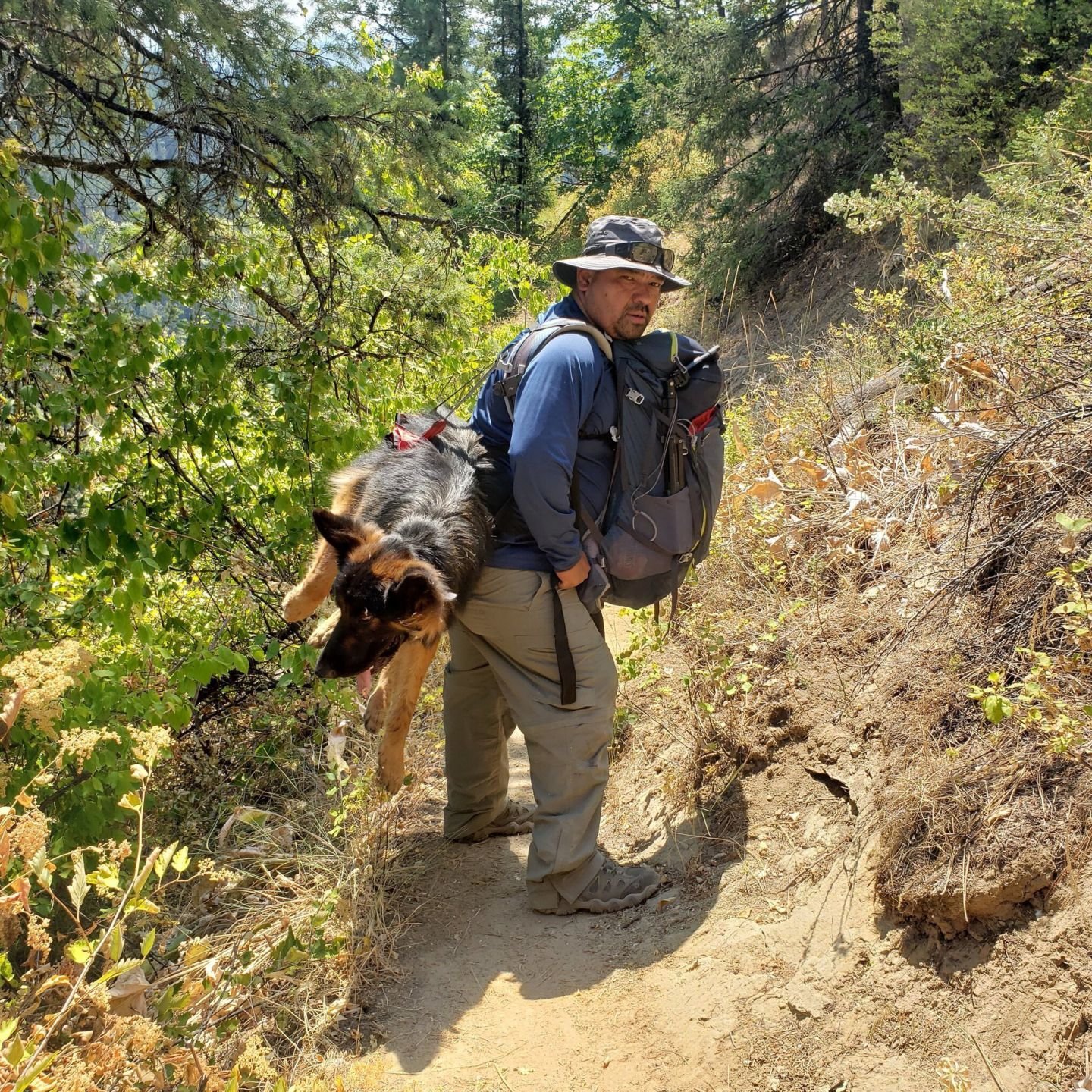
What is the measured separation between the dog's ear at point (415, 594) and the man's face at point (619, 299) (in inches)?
51.0

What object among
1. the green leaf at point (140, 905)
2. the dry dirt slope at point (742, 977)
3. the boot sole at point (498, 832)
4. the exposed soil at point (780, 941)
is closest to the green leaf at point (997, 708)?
the exposed soil at point (780, 941)

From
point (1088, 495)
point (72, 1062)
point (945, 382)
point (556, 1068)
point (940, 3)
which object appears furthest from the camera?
point (940, 3)

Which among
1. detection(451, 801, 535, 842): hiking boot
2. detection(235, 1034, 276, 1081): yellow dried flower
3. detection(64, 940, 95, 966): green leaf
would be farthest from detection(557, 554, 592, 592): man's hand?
detection(64, 940, 95, 966): green leaf

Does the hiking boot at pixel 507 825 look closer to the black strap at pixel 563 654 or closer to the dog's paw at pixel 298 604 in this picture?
the black strap at pixel 563 654

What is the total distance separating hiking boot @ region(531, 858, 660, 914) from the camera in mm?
4047

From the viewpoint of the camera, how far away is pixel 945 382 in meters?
5.45

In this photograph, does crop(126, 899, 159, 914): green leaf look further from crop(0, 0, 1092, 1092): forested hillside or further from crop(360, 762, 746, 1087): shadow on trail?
crop(360, 762, 746, 1087): shadow on trail

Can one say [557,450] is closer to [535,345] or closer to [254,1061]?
[535,345]

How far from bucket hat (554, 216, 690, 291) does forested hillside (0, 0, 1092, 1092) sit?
1.57 m

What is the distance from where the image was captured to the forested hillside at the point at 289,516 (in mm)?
3021

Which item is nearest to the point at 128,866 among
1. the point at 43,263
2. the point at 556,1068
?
the point at 556,1068

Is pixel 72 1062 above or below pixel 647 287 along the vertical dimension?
below

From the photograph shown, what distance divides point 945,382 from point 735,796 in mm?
2738

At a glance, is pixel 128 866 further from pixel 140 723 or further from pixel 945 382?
pixel 945 382
